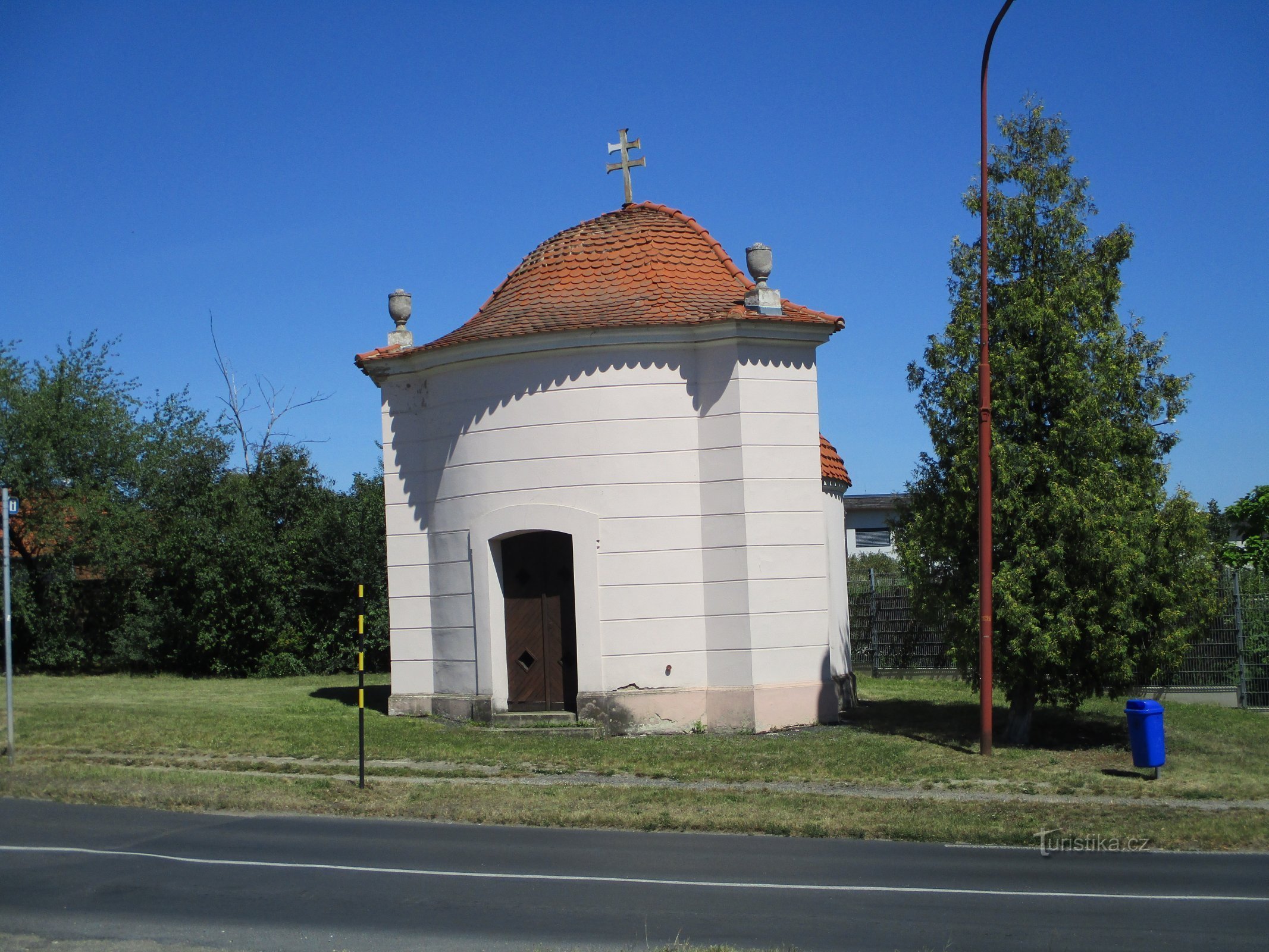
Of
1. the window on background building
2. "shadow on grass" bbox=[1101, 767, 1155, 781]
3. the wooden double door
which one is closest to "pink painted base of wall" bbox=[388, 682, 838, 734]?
the wooden double door

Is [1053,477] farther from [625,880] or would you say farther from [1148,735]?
[625,880]

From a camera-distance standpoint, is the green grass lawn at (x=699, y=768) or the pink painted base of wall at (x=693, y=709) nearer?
the green grass lawn at (x=699, y=768)

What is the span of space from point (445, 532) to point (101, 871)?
8.92 metres

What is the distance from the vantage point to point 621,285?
17031 mm

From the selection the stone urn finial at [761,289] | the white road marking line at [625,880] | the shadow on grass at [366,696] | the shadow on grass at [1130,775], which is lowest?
the shadow on grass at [1130,775]

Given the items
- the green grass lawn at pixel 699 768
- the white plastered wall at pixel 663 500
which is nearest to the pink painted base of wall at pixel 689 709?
the white plastered wall at pixel 663 500

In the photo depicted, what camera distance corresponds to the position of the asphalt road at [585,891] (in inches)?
257

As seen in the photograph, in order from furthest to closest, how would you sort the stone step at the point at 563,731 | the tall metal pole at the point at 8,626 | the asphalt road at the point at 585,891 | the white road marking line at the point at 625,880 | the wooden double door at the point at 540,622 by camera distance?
the wooden double door at the point at 540,622
the stone step at the point at 563,731
the tall metal pole at the point at 8,626
the white road marking line at the point at 625,880
the asphalt road at the point at 585,891

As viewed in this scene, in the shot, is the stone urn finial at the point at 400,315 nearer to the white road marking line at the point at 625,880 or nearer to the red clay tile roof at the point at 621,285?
the red clay tile roof at the point at 621,285

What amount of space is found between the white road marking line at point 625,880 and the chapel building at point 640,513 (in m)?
7.25

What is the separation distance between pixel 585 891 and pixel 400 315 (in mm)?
12069

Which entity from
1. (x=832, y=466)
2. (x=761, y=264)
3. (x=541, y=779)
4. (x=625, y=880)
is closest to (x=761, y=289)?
(x=761, y=264)

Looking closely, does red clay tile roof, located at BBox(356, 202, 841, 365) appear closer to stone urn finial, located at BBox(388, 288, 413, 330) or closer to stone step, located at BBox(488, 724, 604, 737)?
stone urn finial, located at BBox(388, 288, 413, 330)

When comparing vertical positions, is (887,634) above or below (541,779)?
above
